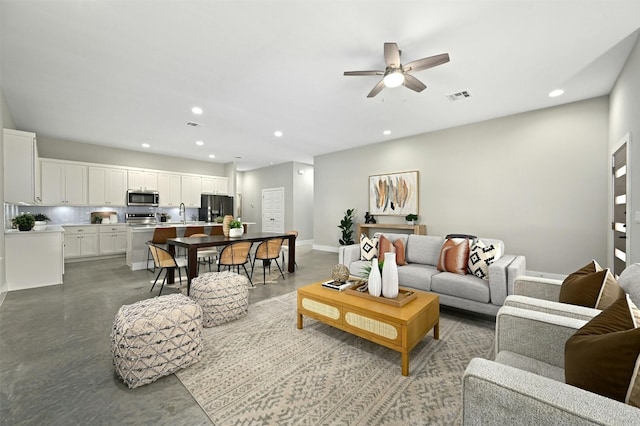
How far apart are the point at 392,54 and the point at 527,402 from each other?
283cm

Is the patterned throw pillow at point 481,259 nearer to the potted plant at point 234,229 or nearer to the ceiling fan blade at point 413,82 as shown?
the ceiling fan blade at point 413,82

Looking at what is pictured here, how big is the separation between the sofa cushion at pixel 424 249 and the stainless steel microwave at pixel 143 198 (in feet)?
23.0

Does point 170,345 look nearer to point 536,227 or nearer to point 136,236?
point 136,236

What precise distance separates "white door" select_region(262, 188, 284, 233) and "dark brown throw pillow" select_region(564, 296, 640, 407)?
8.84 m

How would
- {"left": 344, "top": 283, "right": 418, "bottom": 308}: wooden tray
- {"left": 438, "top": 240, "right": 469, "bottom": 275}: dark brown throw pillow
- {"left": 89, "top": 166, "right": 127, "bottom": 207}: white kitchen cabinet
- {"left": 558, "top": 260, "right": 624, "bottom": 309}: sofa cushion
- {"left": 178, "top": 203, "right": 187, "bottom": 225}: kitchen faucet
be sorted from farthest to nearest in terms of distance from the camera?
{"left": 178, "top": 203, "right": 187, "bottom": 225}: kitchen faucet
{"left": 89, "top": 166, "right": 127, "bottom": 207}: white kitchen cabinet
{"left": 438, "top": 240, "right": 469, "bottom": 275}: dark brown throw pillow
{"left": 344, "top": 283, "right": 418, "bottom": 308}: wooden tray
{"left": 558, "top": 260, "right": 624, "bottom": 309}: sofa cushion

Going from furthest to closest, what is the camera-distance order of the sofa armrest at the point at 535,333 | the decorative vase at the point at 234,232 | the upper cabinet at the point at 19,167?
the decorative vase at the point at 234,232 < the upper cabinet at the point at 19,167 < the sofa armrest at the point at 535,333

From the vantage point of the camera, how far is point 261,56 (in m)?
3.01

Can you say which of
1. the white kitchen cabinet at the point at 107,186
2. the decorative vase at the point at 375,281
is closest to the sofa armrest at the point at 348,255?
the decorative vase at the point at 375,281

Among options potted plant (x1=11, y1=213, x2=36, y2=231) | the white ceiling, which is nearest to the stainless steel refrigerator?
the white ceiling

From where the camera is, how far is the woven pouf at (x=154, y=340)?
1848 mm

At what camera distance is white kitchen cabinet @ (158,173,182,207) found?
7840 mm

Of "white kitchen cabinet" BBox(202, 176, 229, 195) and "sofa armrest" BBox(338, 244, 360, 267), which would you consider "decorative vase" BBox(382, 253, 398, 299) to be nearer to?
"sofa armrest" BBox(338, 244, 360, 267)

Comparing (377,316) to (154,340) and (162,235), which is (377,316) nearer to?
(154,340)

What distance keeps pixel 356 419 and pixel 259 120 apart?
478 centimetres
